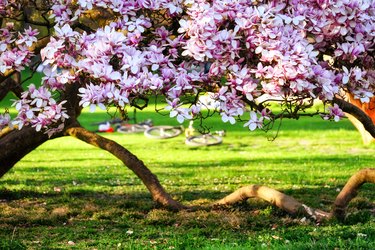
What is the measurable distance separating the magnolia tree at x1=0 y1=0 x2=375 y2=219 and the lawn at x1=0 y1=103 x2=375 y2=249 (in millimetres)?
1646

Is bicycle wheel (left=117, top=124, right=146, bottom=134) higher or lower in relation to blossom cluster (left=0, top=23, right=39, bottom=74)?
lower

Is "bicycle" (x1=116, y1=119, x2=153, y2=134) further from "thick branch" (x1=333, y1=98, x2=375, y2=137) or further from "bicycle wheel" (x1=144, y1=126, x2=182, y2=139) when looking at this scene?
"thick branch" (x1=333, y1=98, x2=375, y2=137)

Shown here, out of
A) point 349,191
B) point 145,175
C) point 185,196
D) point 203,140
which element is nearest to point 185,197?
point 185,196

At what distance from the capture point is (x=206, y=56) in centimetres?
721

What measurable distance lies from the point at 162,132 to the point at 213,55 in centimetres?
2249

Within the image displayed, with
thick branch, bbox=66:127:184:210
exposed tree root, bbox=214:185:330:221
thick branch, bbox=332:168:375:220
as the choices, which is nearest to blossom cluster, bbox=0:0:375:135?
thick branch, bbox=332:168:375:220

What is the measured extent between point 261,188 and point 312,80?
434cm

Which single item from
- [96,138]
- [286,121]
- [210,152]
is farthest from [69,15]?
[286,121]

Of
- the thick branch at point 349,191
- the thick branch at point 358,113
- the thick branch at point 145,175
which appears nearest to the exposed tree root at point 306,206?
the thick branch at point 349,191

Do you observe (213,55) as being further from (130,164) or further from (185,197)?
(185,197)

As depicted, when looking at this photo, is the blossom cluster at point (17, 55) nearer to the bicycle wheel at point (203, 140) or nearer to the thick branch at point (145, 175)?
the thick branch at point (145, 175)

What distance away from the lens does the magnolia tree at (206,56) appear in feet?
22.6

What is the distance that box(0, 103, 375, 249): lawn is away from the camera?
9.09m

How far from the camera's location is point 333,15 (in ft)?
24.5
